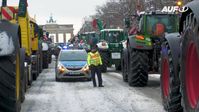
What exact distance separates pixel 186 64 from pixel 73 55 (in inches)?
620

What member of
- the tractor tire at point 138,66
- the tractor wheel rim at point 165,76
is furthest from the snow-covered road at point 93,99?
the tractor wheel rim at point 165,76

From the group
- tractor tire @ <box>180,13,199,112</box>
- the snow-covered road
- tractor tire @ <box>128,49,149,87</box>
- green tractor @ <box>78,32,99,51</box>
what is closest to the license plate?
green tractor @ <box>78,32,99,51</box>

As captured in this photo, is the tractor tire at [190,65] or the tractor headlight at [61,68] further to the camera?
the tractor headlight at [61,68]

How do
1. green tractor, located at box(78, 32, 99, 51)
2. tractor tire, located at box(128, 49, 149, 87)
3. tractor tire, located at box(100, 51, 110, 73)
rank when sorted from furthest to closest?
green tractor, located at box(78, 32, 99, 51), tractor tire, located at box(100, 51, 110, 73), tractor tire, located at box(128, 49, 149, 87)

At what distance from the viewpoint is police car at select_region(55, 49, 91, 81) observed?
21.9 meters

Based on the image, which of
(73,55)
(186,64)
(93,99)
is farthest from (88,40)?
(186,64)

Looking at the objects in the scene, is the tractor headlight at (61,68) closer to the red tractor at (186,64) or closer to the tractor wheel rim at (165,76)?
the tractor wheel rim at (165,76)

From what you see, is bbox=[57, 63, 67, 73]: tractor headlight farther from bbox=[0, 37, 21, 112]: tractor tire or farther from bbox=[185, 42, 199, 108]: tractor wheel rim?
bbox=[185, 42, 199, 108]: tractor wheel rim

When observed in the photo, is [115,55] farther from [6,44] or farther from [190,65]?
[190,65]

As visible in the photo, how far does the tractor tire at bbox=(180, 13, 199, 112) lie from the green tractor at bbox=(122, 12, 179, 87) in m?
8.39

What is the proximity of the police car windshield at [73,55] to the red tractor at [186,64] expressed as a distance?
43.0ft

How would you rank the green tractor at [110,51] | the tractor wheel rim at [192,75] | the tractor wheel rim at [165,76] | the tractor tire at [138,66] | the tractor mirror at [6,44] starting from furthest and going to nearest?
the green tractor at [110,51]
the tractor tire at [138,66]
the tractor wheel rim at [165,76]
the tractor mirror at [6,44]
the tractor wheel rim at [192,75]

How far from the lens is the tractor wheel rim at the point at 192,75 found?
24.4ft

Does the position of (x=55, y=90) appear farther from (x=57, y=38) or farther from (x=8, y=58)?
(x=57, y=38)
